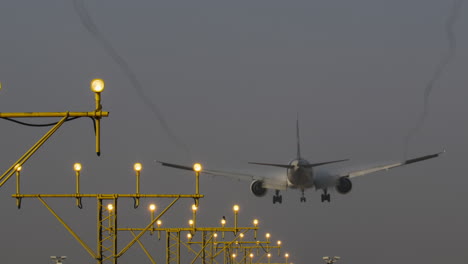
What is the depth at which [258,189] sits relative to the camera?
134m

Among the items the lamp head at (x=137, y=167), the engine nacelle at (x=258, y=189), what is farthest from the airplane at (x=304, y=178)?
the lamp head at (x=137, y=167)

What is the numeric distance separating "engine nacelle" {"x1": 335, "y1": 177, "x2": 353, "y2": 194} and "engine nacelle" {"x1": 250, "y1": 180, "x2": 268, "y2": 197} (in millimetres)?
8535

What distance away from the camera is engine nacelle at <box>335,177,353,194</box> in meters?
128

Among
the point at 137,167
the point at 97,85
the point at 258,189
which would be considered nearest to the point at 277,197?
the point at 258,189

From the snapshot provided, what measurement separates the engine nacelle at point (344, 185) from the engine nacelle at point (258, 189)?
336 inches

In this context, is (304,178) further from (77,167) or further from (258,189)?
(77,167)

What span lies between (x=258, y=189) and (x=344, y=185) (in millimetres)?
9784

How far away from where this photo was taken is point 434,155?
116500mm

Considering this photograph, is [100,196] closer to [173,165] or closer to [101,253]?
[101,253]

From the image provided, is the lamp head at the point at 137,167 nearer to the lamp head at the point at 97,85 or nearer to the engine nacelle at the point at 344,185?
the lamp head at the point at 97,85

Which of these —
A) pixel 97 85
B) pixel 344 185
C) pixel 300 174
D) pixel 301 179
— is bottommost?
pixel 97 85

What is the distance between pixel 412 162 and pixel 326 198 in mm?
9961

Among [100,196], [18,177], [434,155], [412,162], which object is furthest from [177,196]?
[412,162]

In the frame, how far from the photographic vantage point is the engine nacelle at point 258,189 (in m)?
134
